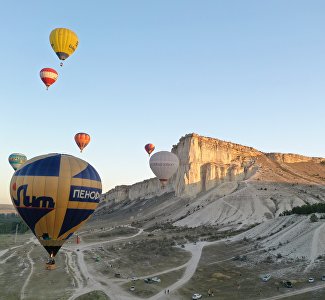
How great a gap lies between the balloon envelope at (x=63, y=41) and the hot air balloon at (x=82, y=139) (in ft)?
83.1

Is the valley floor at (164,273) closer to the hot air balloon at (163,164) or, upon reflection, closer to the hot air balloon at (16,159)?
the hot air balloon at (163,164)

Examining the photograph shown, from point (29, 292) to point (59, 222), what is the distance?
321 inches

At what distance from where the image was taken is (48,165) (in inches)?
1096

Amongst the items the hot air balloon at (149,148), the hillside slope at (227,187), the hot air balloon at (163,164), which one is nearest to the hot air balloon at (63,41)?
the hot air balloon at (163,164)

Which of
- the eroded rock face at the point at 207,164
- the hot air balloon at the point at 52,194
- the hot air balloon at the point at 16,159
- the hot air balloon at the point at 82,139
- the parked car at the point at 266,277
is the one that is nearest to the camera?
the hot air balloon at the point at 52,194

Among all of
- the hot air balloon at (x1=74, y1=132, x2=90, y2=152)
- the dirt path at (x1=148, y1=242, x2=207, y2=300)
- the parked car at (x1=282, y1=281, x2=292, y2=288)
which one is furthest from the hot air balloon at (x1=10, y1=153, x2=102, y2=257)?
the hot air balloon at (x1=74, y1=132, x2=90, y2=152)

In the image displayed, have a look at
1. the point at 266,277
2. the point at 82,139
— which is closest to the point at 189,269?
the point at 266,277

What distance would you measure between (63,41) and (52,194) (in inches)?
1140

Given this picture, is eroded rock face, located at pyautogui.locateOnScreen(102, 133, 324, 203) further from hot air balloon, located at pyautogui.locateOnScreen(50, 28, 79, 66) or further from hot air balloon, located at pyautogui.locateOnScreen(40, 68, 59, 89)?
hot air balloon, located at pyautogui.locateOnScreen(50, 28, 79, 66)

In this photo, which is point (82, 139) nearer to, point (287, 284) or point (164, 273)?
point (164, 273)

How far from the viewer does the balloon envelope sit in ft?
161

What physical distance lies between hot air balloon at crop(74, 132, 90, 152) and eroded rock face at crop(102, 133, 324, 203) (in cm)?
5005

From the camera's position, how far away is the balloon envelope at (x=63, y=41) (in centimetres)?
4922

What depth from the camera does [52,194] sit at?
27.2m
